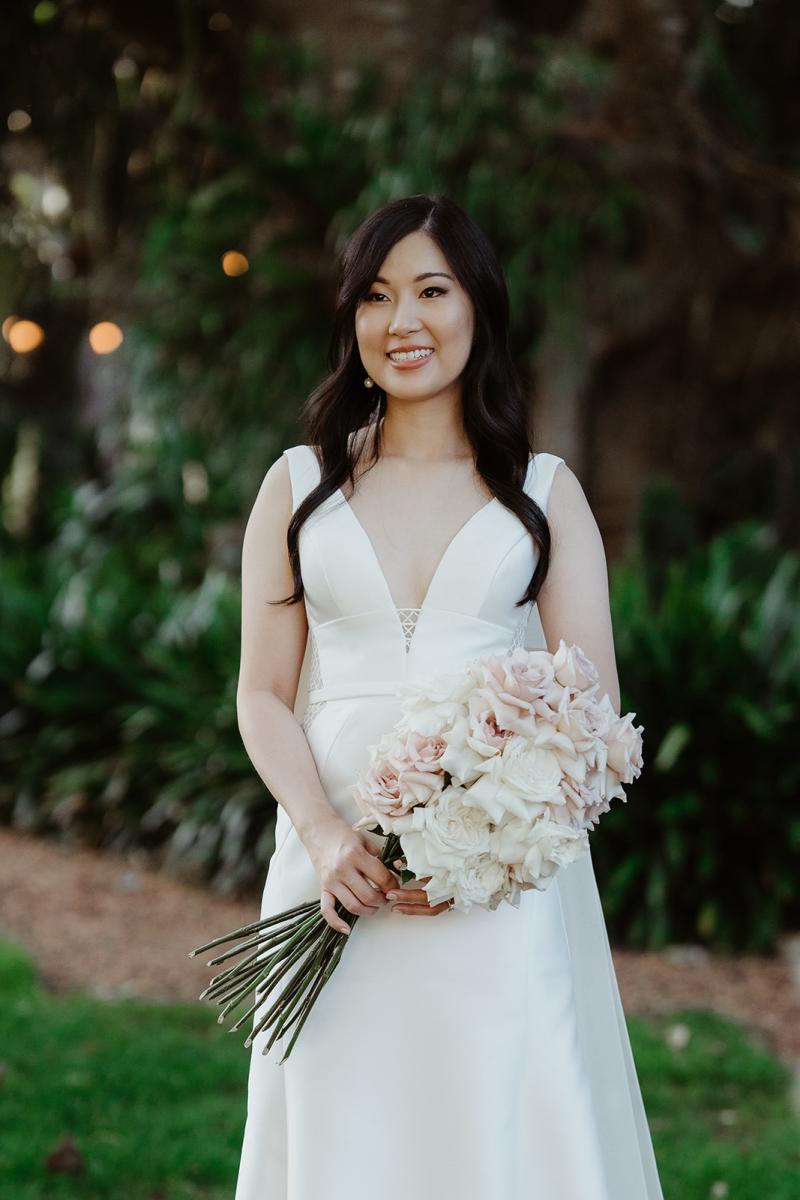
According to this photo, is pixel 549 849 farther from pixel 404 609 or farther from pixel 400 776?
pixel 404 609

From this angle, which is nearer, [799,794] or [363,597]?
[363,597]

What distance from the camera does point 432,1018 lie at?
2.34m

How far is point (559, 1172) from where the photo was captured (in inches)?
91.2

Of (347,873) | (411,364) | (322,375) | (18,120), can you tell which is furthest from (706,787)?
(18,120)

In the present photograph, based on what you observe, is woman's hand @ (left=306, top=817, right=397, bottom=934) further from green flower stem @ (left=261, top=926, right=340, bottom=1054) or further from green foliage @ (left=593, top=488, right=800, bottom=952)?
green foliage @ (left=593, top=488, right=800, bottom=952)

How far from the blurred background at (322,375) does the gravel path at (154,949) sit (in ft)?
0.07

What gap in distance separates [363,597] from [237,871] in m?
4.12

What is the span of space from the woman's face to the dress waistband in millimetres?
518

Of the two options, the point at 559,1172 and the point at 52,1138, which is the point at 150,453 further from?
the point at 559,1172

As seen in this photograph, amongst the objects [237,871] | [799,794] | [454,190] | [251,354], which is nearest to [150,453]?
[251,354]

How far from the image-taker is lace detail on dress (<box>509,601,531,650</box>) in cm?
254

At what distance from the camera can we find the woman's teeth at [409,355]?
249cm

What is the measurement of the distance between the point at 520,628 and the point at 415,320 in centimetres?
58

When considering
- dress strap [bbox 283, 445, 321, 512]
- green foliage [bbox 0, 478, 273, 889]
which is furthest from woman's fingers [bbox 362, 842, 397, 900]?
green foliage [bbox 0, 478, 273, 889]
